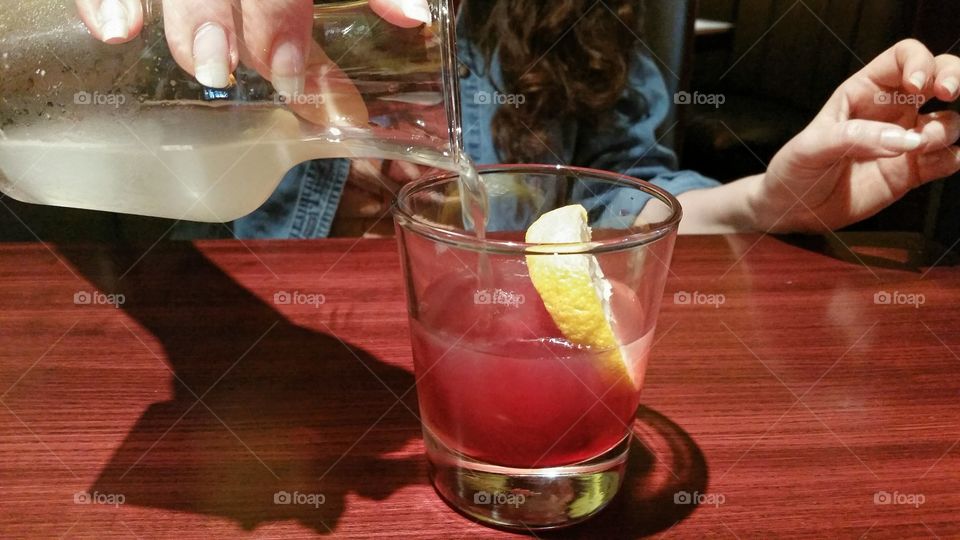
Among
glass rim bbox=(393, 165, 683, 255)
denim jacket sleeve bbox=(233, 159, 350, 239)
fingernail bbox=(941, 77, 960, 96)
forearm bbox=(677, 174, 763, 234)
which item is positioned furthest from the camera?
denim jacket sleeve bbox=(233, 159, 350, 239)

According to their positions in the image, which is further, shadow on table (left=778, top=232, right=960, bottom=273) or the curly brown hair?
the curly brown hair

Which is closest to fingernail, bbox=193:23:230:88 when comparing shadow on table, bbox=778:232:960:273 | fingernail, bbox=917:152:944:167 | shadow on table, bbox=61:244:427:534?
shadow on table, bbox=61:244:427:534

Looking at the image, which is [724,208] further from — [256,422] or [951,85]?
[256,422]

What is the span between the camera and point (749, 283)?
34.1 inches

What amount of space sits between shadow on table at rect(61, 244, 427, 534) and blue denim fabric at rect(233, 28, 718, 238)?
55 cm

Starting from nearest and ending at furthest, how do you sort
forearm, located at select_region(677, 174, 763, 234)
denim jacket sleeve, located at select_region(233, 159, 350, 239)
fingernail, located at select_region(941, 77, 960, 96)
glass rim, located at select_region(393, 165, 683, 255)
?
glass rim, located at select_region(393, 165, 683, 255) → fingernail, located at select_region(941, 77, 960, 96) → forearm, located at select_region(677, 174, 763, 234) → denim jacket sleeve, located at select_region(233, 159, 350, 239)

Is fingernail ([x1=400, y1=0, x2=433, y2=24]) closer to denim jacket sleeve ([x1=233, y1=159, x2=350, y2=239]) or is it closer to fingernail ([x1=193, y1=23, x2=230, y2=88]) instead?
fingernail ([x1=193, y1=23, x2=230, y2=88])

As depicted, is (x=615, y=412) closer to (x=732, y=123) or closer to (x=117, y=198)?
(x=117, y=198)

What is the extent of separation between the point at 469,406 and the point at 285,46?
10.2 inches

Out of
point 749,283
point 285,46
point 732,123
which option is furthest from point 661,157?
point 285,46

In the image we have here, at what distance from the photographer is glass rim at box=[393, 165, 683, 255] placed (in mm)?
402

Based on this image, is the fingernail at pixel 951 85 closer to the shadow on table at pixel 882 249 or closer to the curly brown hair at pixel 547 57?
the shadow on table at pixel 882 249

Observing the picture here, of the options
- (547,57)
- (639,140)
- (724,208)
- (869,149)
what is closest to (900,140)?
(869,149)

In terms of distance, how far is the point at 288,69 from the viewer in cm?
47
